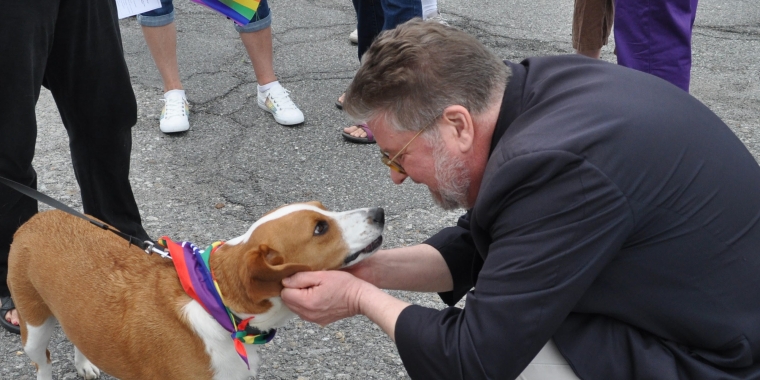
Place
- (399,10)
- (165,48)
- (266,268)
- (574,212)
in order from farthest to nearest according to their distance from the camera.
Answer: (165,48) → (399,10) → (266,268) → (574,212)

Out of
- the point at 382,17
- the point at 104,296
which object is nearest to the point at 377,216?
the point at 104,296

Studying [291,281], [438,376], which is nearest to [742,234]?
[438,376]

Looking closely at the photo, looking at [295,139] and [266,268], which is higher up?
[266,268]

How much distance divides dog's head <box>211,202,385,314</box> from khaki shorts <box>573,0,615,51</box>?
2.24m

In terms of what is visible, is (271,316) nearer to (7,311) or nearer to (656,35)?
(7,311)

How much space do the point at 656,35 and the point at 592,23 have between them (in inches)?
39.9

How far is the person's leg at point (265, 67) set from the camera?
15.7 ft

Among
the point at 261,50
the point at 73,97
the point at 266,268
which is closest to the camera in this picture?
the point at 266,268

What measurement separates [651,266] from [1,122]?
240 cm

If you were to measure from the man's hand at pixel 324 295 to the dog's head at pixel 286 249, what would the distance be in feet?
0.19

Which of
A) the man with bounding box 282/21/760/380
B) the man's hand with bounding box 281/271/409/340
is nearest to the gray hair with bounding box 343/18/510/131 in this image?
the man with bounding box 282/21/760/380

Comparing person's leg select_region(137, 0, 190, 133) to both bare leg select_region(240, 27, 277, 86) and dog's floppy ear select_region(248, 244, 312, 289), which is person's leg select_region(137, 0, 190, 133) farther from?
dog's floppy ear select_region(248, 244, 312, 289)

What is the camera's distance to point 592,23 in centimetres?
407

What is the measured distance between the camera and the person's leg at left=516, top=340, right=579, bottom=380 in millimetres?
1935
